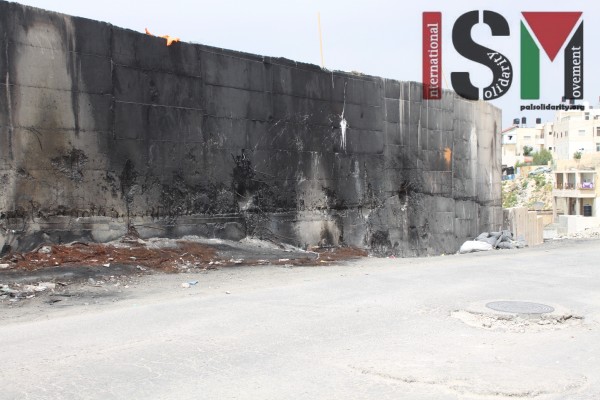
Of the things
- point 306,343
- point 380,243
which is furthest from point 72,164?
point 380,243

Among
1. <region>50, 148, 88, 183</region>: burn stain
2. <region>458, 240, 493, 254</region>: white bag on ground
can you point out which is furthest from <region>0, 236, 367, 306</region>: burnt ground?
<region>458, 240, 493, 254</region>: white bag on ground

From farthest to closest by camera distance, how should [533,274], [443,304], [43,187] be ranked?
[533,274] < [43,187] < [443,304]

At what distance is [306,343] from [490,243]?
40.6 ft

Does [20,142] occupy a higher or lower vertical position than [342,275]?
higher

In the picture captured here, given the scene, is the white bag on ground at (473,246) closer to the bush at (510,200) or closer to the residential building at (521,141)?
the bush at (510,200)

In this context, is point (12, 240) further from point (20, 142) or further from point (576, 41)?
point (576, 41)

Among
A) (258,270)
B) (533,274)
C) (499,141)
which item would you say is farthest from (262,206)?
(499,141)

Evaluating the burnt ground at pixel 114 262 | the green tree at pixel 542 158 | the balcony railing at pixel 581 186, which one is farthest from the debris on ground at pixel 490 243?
the green tree at pixel 542 158

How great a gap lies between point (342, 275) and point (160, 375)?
533 centimetres

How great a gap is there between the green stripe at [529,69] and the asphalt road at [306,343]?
447 inches

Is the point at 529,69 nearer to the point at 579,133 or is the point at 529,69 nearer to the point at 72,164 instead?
the point at 72,164

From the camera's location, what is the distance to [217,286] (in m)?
8.24

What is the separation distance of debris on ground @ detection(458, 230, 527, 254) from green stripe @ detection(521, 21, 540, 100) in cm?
444

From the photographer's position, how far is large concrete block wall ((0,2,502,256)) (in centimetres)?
887
